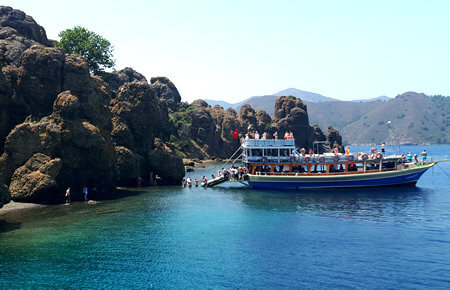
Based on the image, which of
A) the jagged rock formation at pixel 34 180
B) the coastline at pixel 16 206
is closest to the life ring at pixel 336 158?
the jagged rock formation at pixel 34 180

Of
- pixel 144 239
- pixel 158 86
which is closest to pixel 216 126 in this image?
pixel 158 86

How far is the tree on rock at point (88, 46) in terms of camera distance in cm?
10038

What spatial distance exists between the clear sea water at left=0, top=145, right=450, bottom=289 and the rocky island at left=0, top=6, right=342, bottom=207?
5.22m

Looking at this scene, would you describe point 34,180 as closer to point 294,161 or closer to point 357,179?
point 294,161

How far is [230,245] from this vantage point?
98.7ft

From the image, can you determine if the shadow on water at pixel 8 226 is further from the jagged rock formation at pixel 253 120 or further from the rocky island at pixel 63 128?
the jagged rock formation at pixel 253 120

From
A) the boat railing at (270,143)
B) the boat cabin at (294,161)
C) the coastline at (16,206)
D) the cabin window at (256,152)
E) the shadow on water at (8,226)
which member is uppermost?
the boat railing at (270,143)

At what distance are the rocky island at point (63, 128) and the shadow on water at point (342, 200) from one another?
679 inches

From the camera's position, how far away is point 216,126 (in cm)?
14475

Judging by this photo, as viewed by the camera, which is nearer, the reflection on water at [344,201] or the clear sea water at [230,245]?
the clear sea water at [230,245]

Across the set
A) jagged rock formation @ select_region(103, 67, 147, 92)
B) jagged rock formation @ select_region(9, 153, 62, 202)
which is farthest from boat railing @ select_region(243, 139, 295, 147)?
jagged rock formation @ select_region(103, 67, 147, 92)

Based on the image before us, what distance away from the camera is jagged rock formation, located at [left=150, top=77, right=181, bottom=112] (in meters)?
146

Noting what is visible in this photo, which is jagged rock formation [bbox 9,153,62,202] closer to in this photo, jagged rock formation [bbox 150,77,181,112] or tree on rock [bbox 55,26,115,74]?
tree on rock [bbox 55,26,115,74]

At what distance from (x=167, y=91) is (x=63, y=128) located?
10404 cm
